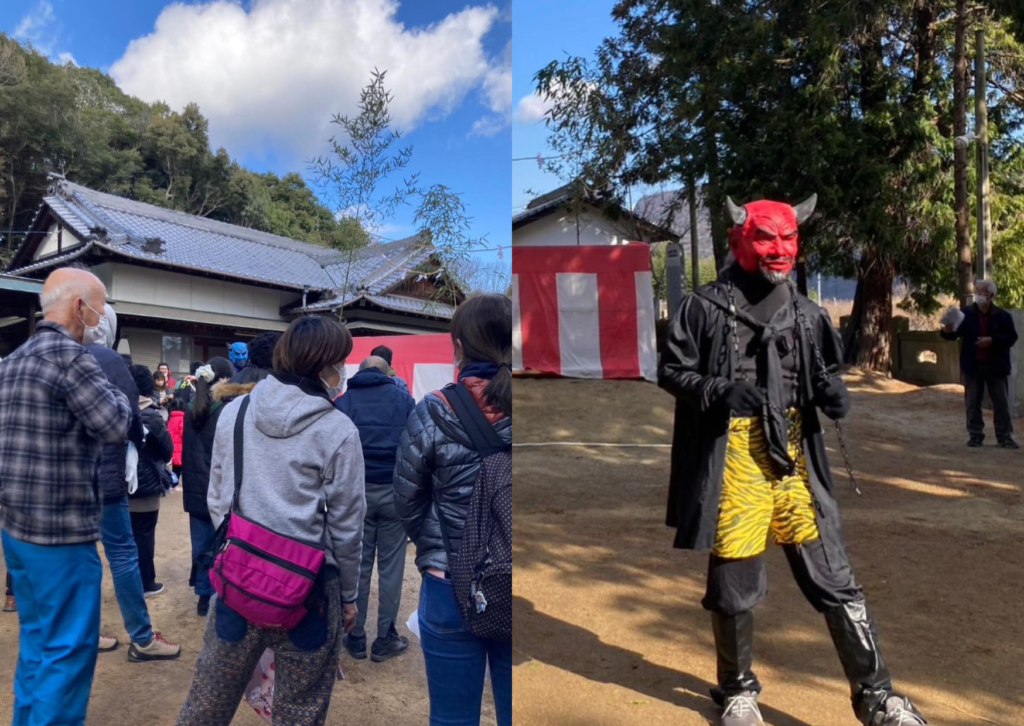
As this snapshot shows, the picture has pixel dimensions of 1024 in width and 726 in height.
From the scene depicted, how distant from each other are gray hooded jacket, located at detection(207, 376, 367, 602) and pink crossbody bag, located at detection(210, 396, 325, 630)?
37 mm

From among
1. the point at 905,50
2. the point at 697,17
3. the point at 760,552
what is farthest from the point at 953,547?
the point at 905,50

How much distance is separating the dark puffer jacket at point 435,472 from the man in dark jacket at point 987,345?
8270 mm

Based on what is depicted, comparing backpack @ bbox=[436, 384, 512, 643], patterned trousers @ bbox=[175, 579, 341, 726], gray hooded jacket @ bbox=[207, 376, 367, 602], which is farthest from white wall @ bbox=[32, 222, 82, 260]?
backpack @ bbox=[436, 384, 512, 643]

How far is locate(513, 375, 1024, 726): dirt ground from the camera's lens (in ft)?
11.2

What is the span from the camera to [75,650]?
277cm

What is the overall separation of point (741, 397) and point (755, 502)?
0.40m

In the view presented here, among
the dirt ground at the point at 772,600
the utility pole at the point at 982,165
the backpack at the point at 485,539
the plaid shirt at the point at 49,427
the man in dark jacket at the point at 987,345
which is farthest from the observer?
the utility pole at the point at 982,165

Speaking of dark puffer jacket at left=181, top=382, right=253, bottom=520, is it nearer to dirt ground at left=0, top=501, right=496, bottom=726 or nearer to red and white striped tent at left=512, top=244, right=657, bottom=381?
dirt ground at left=0, top=501, right=496, bottom=726

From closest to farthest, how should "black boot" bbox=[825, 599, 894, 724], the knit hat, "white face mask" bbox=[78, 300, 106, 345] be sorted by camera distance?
"white face mask" bbox=[78, 300, 106, 345] < "black boot" bbox=[825, 599, 894, 724] < the knit hat

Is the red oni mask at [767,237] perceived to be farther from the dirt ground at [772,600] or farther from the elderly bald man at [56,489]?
the elderly bald man at [56,489]

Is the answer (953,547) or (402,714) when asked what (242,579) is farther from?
(953,547)

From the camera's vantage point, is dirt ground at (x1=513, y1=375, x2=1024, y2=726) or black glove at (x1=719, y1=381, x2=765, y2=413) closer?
black glove at (x1=719, y1=381, x2=765, y2=413)

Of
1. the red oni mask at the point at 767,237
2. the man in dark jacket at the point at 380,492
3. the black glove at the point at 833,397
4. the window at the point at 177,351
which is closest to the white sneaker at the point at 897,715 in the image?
the black glove at the point at 833,397

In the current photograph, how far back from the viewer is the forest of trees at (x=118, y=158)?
2986 millimetres
